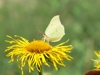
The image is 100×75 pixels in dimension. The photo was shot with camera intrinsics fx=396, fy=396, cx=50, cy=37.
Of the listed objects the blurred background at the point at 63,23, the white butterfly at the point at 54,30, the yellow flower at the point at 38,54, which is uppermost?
the blurred background at the point at 63,23

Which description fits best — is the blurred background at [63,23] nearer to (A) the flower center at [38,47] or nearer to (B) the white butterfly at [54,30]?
(B) the white butterfly at [54,30]

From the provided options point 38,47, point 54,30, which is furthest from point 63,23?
point 38,47

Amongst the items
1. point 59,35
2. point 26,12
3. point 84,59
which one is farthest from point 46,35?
point 26,12

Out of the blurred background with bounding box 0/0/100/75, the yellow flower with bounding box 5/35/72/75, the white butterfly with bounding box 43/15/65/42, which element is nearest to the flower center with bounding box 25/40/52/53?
the yellow flower with bounding box 5/35/72/75

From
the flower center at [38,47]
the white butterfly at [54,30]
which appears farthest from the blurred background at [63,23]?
the flower center at [38,47]

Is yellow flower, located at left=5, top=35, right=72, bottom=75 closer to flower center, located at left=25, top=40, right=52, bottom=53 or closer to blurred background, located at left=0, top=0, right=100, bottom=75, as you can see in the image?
flower center, located at left=25, top=40, right=52, bottom=53

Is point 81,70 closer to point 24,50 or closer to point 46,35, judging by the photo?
point 46,35

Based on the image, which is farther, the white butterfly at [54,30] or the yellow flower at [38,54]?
the white butterfly at [54,30]

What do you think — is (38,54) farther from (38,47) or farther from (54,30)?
(54,30)
